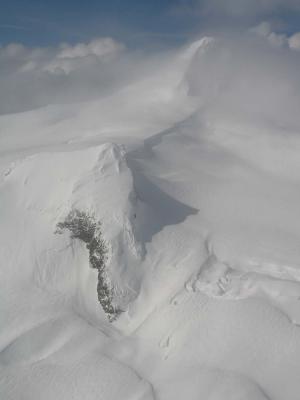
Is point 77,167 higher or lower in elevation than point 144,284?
higher

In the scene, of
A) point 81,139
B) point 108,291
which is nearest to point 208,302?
point 108,291

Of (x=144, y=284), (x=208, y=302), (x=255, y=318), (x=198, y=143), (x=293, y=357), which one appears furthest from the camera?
(x=198, y=143)

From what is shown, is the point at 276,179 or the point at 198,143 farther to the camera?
the point at 198,143

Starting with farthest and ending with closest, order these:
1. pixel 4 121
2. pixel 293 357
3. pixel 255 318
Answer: pixel 4 121 → pixel 255 318 → pixel 293 357

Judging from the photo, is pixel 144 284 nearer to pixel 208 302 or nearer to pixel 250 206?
pixel 208 302

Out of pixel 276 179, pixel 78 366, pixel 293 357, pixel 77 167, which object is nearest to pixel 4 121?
pixel 77 167

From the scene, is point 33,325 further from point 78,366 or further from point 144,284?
point 144,284
